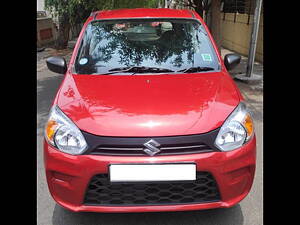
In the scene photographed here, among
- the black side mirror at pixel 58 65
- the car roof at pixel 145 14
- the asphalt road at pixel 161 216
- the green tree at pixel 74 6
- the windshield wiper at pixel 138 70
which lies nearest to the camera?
the asphalt road at pixel 161 216

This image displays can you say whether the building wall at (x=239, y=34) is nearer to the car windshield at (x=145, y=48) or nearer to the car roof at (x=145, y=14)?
the car roof at (x=145, y=14)

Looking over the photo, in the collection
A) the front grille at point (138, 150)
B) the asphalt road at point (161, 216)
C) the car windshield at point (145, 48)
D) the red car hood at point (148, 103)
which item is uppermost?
the car windshield at point (145, 48)

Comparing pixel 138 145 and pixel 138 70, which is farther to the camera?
pixel 138 70

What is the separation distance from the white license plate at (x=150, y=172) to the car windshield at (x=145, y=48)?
119 cm

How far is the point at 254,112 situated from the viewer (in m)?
5.58

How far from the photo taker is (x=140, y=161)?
7.11 feet

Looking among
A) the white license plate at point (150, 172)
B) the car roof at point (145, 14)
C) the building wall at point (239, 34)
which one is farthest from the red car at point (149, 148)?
the building wall at point (239, 34)

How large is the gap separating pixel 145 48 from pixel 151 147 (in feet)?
5.00

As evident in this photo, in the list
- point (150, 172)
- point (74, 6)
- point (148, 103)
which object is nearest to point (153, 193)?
point (150, 172)

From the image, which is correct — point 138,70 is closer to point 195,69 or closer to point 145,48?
point 145,48

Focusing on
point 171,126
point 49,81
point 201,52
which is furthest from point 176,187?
point 49,81

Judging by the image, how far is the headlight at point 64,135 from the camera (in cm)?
225

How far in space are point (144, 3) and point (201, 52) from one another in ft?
18.0

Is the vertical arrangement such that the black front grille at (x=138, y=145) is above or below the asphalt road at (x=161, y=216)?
above
